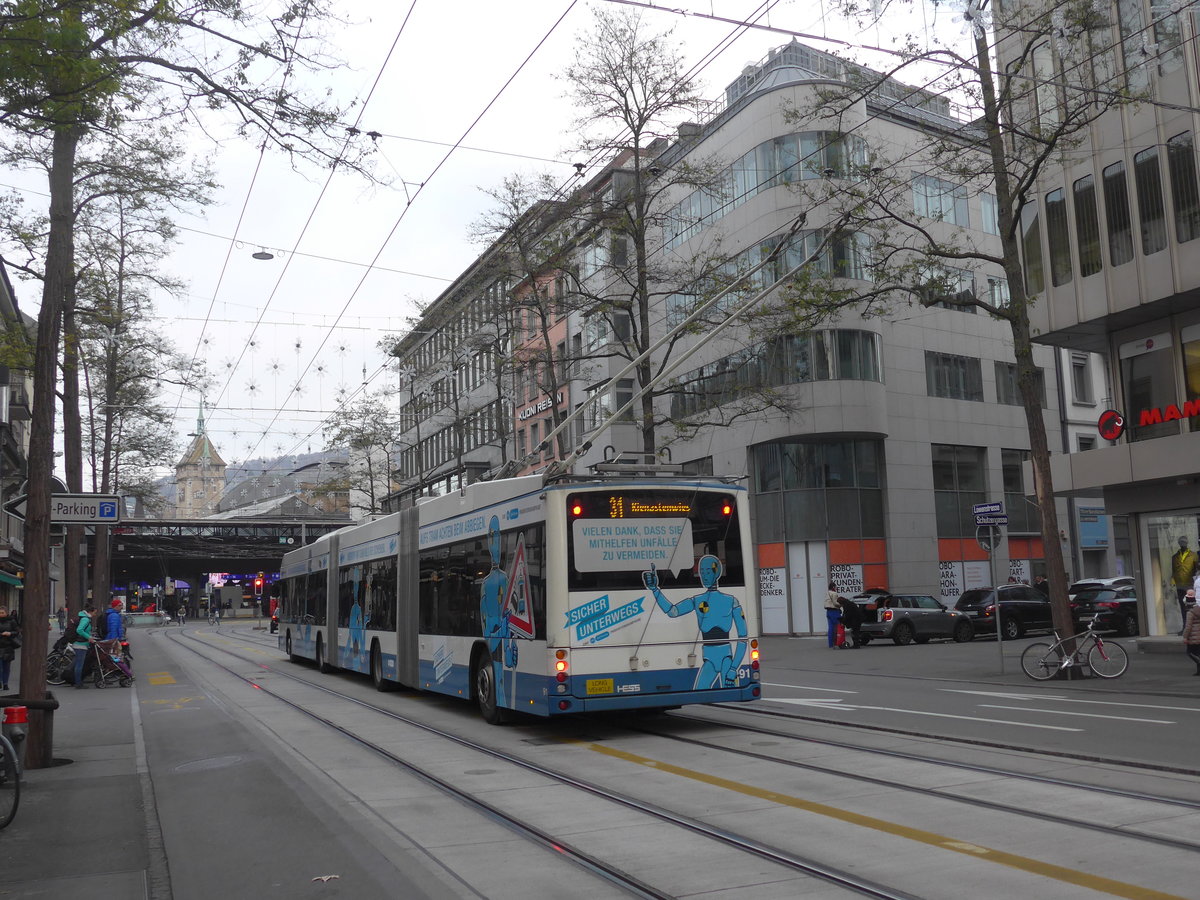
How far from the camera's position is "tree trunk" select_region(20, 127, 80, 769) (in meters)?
12.3

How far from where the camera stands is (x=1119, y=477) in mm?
25141

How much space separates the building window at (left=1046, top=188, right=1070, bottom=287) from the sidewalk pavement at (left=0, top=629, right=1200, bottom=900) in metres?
9.99

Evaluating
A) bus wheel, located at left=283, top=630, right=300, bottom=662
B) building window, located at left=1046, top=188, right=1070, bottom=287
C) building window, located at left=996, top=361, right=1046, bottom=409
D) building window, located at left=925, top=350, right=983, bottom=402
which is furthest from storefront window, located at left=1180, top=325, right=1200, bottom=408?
building window, located at left=996, top=361, right=1046, bottom=409

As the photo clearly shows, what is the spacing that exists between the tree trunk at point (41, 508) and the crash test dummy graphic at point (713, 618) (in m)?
6.75

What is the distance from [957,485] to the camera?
4597 centimetres

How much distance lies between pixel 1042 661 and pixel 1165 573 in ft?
26.6

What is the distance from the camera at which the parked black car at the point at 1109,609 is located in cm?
3150

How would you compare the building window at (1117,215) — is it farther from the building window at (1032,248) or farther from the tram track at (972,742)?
the tram track at (972,742)

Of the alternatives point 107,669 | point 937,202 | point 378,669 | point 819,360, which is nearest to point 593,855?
point 378,669

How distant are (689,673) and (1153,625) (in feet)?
55.3

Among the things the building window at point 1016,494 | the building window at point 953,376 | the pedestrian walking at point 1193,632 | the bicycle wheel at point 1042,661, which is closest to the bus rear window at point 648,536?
the bicycle wheel at point 1042,661

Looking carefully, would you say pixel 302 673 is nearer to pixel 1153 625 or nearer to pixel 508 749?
pixel 508 749

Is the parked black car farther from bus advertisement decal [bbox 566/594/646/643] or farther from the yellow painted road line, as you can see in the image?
the yellow painted road line

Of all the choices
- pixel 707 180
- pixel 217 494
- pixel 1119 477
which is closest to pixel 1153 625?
pixel 1119 477
